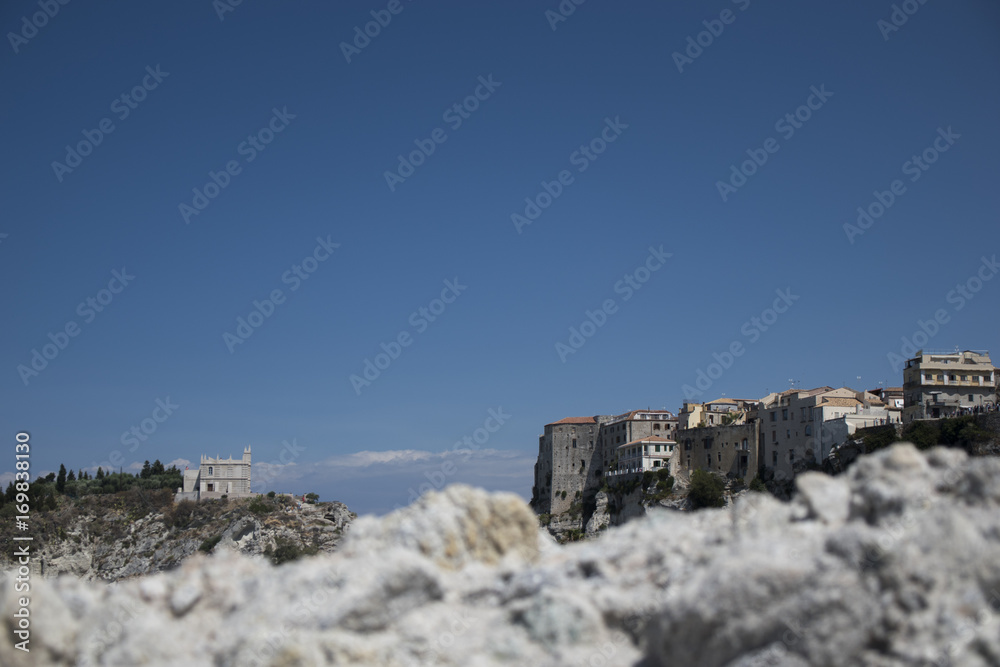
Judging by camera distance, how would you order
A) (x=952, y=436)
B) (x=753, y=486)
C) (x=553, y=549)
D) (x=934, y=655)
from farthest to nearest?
(x=753, y=486)
(x=952, y=436)
(x=553, y=549)
(x=934, y=655)

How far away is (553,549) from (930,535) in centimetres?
900

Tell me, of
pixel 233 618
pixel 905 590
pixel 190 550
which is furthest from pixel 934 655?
pixel 190 550

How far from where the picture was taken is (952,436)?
60.6 m

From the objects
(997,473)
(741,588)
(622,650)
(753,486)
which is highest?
(753,486)

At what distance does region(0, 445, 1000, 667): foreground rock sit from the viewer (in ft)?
47.9

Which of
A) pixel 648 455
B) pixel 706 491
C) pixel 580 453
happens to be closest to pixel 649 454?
pixel 648 455

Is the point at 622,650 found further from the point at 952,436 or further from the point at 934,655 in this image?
the point at 952,436

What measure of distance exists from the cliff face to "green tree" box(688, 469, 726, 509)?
2926 cm

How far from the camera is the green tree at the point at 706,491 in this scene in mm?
77062

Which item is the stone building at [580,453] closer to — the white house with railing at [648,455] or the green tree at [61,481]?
the white house with railing at [648,455]

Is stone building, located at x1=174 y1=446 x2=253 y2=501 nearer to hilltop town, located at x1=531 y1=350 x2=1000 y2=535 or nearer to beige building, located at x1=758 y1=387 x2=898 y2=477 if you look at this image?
hilltop town, located at x1=531 y1=350 x2=1000 y2=535

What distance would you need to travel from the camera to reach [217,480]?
303 ft

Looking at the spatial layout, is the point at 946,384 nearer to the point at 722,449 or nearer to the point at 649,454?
the point at 722,449

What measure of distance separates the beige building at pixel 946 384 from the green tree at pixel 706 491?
15.8 meters
